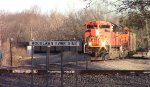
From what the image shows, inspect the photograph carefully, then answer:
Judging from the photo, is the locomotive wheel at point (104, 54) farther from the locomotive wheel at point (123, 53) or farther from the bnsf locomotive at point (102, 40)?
the locomotive wheel at point (123, 53)

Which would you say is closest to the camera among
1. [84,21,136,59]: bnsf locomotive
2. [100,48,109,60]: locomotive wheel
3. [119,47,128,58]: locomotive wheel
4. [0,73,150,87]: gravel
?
[0,73,150,87]: gravel

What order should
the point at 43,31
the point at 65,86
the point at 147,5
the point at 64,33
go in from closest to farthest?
the point at 147,5 → the point at 65,86 → the point at 64,33 → the point at 43,31

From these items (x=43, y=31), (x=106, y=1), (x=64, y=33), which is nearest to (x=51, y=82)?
(x=106, y=1)

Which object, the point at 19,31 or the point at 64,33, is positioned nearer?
the point at 64,33

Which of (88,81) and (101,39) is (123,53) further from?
(88,81)

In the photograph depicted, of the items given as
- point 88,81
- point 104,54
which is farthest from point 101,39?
point 88,81

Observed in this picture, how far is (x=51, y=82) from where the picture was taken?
16062 mm

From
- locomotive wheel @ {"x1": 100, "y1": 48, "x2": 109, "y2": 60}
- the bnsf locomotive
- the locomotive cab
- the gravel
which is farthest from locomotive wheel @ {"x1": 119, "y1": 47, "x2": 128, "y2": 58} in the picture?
the gravel

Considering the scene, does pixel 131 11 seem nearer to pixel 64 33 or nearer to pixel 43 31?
pixel 64 33

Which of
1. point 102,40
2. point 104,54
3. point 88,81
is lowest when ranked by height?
point 88,81

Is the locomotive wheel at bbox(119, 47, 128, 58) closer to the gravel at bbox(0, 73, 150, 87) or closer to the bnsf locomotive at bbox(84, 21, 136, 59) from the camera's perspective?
the bnsf locomotive at bbox(84, 21, 136, 59)

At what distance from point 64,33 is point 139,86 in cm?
4909

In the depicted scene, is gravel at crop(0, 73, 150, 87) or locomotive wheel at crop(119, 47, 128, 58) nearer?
gravel at crop(0, 73, 150, 87)

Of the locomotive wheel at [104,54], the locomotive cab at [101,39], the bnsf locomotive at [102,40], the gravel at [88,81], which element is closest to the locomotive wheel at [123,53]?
the bnsf locomotive at [102,40]
